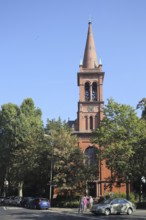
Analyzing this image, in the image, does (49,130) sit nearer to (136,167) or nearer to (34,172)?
(34,172)

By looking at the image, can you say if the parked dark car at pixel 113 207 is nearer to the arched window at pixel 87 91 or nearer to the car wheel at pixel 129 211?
the car wheel at pixel 129 211

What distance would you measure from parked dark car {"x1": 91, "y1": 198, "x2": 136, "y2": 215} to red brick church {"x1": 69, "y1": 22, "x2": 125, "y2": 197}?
1108 inches

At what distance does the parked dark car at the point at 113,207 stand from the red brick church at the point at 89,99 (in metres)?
28.1

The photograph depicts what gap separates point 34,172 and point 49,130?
6010mm

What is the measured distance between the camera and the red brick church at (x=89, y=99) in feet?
190

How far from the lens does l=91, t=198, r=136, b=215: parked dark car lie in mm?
26938

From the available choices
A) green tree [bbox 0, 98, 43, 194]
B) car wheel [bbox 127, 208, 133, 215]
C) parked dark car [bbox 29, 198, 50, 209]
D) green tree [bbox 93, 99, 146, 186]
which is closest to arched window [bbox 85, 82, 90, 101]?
green tree [bbox 0, 98, 43, 194]

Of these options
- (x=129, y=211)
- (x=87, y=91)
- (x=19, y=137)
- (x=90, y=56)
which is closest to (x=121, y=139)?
(x=129, y=211)

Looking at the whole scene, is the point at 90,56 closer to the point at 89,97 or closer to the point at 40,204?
the point at 89,97

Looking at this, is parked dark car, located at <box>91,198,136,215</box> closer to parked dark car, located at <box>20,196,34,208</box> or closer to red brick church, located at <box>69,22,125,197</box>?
parked dark car, located at <box>20,196,34,208</box>

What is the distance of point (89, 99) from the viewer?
2379 inches

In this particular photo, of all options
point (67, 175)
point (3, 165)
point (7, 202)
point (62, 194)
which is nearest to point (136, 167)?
point (67, 175)

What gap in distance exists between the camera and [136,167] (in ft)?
119

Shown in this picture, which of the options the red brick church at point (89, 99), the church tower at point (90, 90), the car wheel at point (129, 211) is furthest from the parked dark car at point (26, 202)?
the church tower at point (90, 90)
